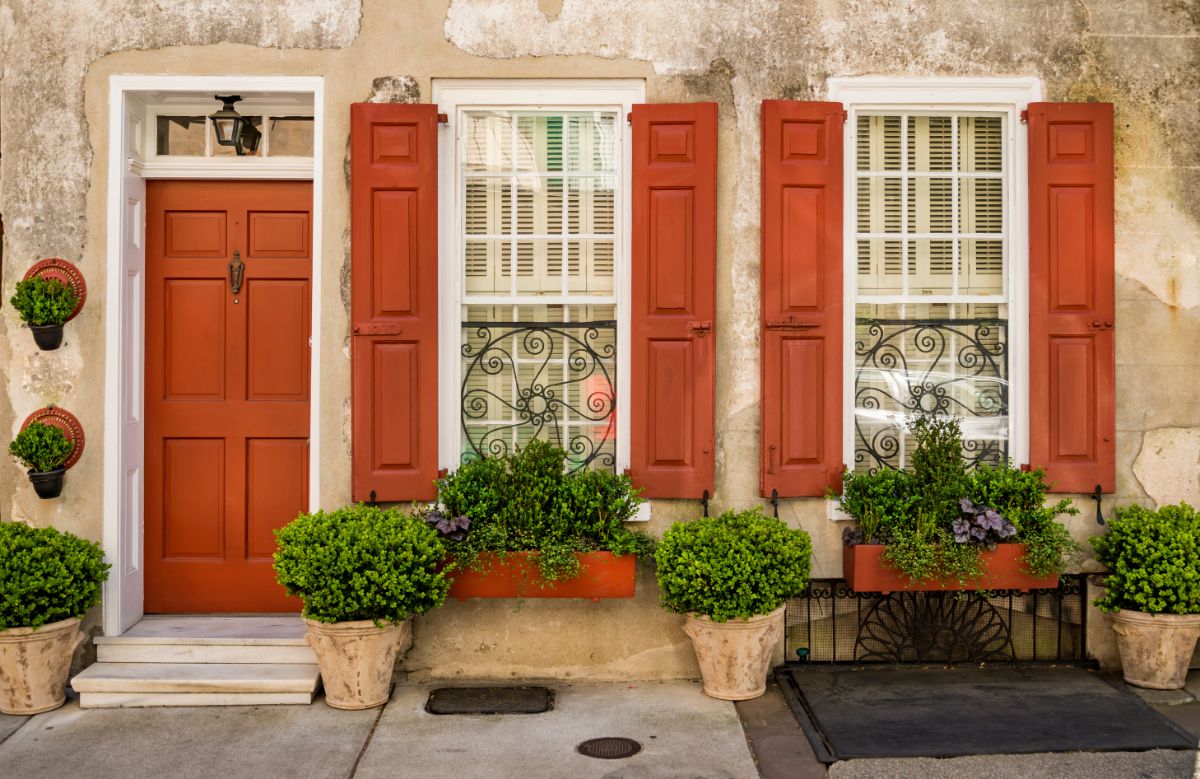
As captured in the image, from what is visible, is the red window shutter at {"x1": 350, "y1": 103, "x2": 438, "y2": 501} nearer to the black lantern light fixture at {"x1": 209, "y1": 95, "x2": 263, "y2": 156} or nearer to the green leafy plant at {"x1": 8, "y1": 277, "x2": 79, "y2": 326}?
the black lantern light fixture at {"x1": 209, "y1": 95, "x2": 263, "y2": 156}

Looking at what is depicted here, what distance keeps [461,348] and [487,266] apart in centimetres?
47

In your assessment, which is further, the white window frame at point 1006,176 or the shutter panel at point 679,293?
the white window frame at point 1006,176

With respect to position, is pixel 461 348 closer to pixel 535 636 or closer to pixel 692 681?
pixel 535 636

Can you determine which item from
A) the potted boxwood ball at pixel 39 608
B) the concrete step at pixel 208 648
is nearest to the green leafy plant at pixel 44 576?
the potted boxwood ball at pixel 39 608

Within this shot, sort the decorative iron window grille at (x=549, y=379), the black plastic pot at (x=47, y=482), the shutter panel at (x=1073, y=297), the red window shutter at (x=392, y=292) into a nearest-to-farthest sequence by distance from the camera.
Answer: the black plastic pot at (x=47, y=482) → the red window shutter at (x=392, y=292) → the shutter panel at (x=1073, y=297) → the decorative iron window grille at (x=549, y=379)

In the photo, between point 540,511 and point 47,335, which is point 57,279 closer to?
point 47,335

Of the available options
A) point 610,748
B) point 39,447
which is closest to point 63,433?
point 39,447

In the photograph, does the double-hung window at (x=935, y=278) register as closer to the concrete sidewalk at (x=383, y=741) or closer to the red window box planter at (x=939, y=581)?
the red window box planter at (x=939, y=581)

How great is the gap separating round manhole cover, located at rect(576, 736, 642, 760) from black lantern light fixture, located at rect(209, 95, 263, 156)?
3.74 m

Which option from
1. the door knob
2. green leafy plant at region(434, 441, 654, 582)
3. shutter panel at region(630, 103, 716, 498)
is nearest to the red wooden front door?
the door knob

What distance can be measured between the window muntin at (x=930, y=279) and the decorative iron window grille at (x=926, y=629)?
2.58 feet

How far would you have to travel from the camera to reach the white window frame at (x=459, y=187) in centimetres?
599

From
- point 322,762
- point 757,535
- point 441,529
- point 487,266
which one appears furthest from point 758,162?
point 322,762

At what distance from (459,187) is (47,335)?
2.26m
